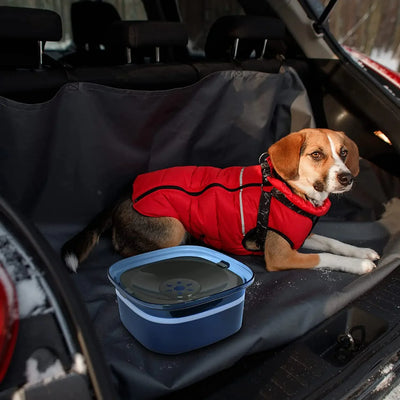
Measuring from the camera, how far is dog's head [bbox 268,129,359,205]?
1.95 meters

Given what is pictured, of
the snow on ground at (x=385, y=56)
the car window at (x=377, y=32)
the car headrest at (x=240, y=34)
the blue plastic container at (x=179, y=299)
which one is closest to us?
the blue plastic container at (x=179, y=299)

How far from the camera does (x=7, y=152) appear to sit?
1.88 m

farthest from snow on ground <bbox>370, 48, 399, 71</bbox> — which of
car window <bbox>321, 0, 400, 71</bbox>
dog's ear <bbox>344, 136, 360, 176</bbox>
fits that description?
dog's ear <bbox>344, 136, 360, 176</bbox>

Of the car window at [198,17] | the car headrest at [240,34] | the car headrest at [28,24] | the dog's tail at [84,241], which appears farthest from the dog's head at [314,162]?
the car window at [198,17]

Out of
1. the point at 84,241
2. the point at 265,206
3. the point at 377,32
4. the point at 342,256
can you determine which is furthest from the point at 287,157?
the point at 377,32

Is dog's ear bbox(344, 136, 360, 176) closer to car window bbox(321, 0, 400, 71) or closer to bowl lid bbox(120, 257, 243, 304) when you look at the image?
bowl lid bbox(120, 257, 243, 304)

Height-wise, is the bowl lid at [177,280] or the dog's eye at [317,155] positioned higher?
the dog's eye at [317,155]

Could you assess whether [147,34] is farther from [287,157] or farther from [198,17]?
[198,17]

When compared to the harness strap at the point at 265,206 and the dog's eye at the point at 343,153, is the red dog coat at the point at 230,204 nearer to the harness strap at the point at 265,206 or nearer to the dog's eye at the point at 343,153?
the harness strap at the point at 265,206

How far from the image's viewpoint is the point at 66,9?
3600 mm

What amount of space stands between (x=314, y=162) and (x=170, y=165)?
0.85 meters

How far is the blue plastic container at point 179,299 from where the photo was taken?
1.42 m

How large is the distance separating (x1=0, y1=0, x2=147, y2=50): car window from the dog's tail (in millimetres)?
2028

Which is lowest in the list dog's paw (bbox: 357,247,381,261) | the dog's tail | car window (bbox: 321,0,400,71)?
the dog's tail
